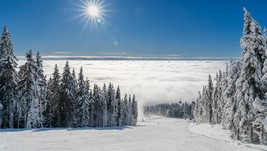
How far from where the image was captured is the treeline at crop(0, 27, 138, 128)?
41812 millimetres

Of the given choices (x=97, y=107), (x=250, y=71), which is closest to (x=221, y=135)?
(x=250, y=71)

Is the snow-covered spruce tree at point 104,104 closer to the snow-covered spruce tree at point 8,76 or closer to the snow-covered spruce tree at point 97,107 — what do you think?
the snow-covered spruce tree at point 97,107

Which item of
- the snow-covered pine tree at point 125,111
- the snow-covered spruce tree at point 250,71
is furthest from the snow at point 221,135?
the snow-covered pine tree at point 125,111

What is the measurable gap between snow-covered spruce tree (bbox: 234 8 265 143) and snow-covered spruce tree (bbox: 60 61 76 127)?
34.9 m

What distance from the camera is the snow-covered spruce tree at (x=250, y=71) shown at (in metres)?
30.4

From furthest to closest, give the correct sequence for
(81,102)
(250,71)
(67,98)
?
(81,102) < (67,98) < (250,71)

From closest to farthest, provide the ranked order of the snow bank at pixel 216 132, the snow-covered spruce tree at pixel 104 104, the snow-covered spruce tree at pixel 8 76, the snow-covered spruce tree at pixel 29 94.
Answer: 1. the snow-covered spruce tree at pixel 8 76
2. the snow-covered spruce tree at pixel 29 94
3. the snow bank at pixel 216 132
4. the snow-covered spruce tree at pixel 104 104

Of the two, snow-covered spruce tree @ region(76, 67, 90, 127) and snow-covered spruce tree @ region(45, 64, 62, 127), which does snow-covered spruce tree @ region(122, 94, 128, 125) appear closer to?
snow-covered spruce tree @ region(76, 67, 90, 127)

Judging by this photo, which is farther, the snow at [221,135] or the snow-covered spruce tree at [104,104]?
the snow-covered spruce tree at [104,104]

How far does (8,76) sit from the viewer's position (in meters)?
41.6

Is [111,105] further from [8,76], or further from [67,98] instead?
[8,76]

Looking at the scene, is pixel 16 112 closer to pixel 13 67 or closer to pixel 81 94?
pixel 13 67

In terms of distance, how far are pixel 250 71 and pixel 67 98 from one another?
36670 millimetres

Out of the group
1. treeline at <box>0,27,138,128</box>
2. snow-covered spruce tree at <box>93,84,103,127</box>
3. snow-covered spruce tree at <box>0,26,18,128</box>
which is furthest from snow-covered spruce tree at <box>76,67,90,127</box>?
snow-covered spruce tree at <box>0,26,18,128</box>
